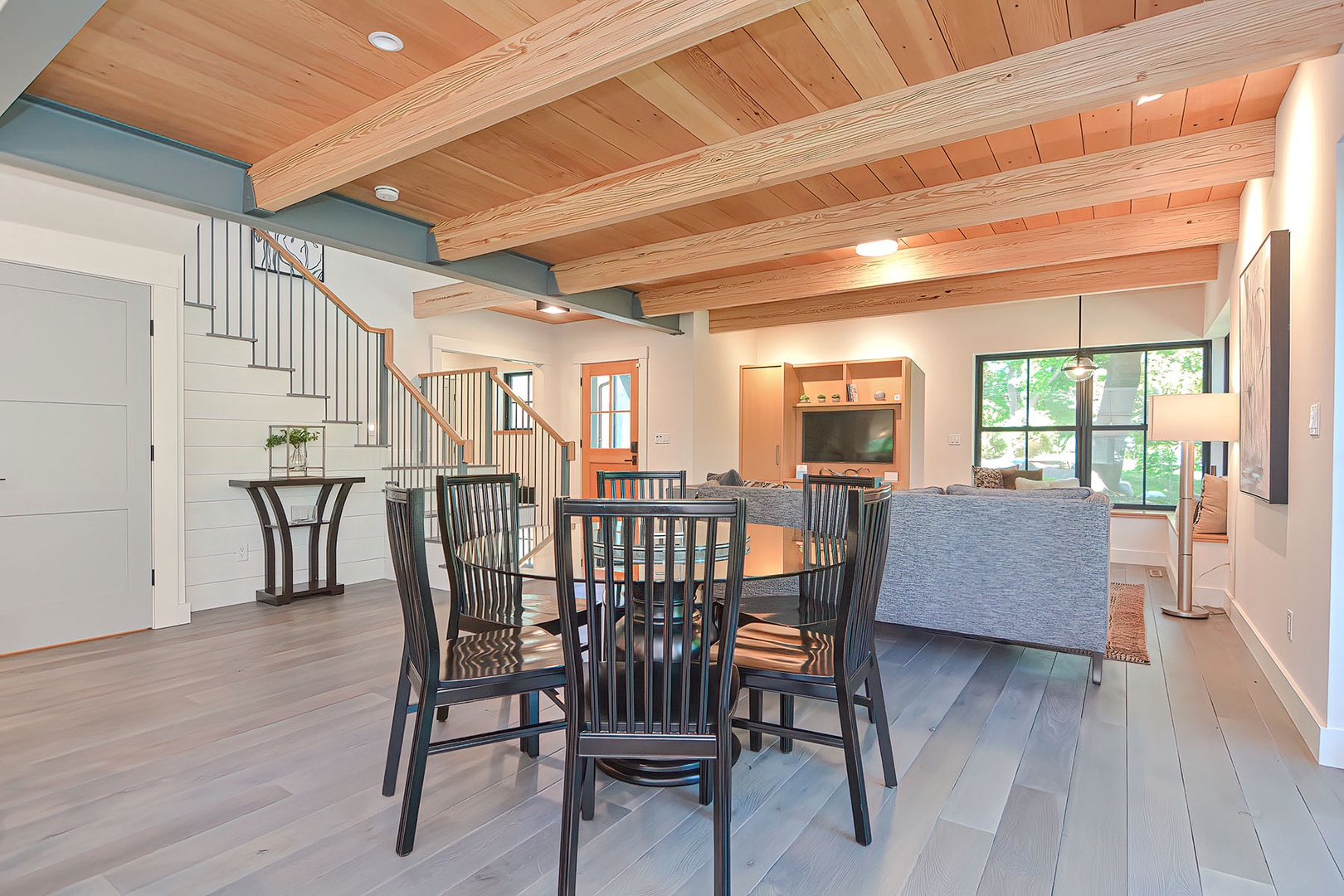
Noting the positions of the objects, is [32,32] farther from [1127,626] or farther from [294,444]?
[1127,626]

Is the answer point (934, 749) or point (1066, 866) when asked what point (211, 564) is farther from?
point (1066, 866)

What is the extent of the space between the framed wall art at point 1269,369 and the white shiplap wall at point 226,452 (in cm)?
571

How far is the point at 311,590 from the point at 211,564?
0.63m

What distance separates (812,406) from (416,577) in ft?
20.1

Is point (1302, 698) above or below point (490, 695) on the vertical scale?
below

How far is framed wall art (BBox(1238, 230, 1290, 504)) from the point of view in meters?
2.91

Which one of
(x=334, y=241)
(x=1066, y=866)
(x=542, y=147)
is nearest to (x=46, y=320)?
(x=334, y=241)

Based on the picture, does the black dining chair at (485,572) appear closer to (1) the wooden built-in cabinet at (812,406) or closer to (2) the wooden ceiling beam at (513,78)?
(2) the wooden ceiling beam at (513,78)

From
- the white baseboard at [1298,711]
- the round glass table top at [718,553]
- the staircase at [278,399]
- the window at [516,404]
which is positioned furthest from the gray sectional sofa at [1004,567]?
the window at [516,404]

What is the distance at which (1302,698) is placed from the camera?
2.57 m

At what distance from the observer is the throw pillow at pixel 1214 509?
16.6 ft

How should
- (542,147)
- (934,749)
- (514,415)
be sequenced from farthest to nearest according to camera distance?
(514,415) → (542,147) → (934,749)

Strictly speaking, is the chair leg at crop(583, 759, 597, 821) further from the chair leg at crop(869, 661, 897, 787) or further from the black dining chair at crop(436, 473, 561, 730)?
the chair leg at crop(869, 661, 897, 787)

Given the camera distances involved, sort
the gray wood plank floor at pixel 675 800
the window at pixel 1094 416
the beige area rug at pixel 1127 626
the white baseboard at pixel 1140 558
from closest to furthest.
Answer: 1. the gray wood plank floor at pixel 675 800
2. the beige area rug at pixel 1127 626
3. the white baseboard at pixel 1140 558
4. the window at pixel 1094 416
